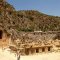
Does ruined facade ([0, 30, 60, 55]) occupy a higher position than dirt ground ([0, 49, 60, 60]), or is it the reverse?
ruined facade ([0, 30, 60, 55])

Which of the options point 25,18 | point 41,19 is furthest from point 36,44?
point 41,19

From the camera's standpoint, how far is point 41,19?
7881 centimetres

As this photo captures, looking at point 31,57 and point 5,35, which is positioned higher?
point 5,35

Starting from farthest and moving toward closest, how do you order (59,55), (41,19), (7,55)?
1. (41,19)
2. (59,55)
3. (7,55)

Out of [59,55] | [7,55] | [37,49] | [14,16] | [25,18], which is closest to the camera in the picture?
[7,55]

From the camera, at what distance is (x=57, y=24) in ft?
240

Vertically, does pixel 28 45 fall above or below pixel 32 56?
above

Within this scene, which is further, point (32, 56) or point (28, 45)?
point (28, 45)

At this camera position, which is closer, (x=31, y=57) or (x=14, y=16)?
(x=31, y=57)

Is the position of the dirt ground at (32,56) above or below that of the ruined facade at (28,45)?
below

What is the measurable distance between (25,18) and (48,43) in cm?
4169

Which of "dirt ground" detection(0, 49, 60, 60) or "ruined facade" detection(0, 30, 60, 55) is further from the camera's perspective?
"ruined facade" detection(0, 30, 60, 55)

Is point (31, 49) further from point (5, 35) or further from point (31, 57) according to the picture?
point (5, 35)

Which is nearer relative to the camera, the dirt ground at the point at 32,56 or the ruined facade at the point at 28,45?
the dirt ground at the point at 32,56
